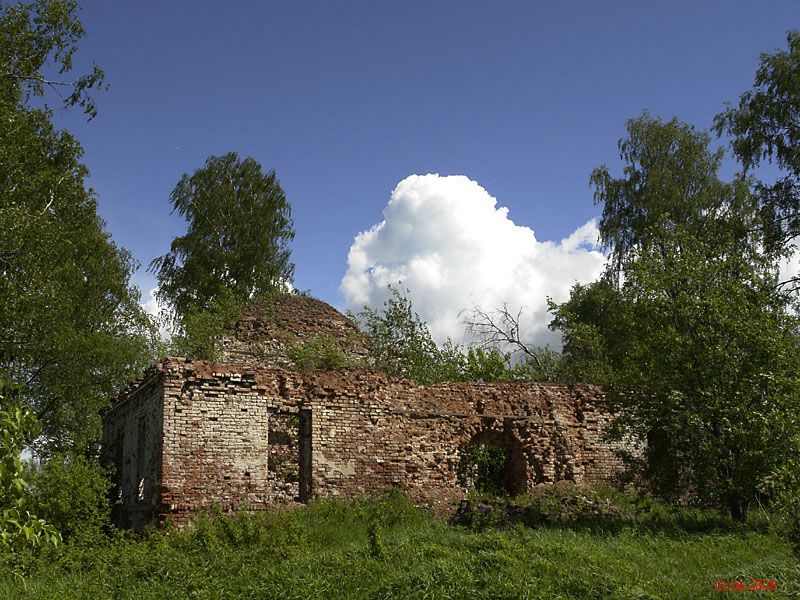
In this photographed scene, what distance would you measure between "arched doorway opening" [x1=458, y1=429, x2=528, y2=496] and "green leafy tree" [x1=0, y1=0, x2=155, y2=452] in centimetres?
838

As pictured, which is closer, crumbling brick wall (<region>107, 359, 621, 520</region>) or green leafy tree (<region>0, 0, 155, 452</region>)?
crumbling brick wall (<region>107, 359, 621, 520</region>)

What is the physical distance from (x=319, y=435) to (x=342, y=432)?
1.45ft

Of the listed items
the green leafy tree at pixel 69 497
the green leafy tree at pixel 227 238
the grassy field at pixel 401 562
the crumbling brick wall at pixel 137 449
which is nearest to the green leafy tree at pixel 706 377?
the grassy field at pixel 401 562

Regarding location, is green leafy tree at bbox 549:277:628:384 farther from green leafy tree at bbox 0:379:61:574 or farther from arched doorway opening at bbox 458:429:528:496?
green leafy tree at bbox 0:379:61:574

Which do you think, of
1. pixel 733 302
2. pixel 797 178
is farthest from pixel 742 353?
pixel 797 178

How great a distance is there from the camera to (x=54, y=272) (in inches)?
653

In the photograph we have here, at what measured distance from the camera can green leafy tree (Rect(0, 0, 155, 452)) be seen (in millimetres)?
15773

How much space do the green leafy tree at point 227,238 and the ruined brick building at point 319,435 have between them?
10138 millimetres

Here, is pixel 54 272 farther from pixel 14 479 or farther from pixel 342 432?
pixel 14 479

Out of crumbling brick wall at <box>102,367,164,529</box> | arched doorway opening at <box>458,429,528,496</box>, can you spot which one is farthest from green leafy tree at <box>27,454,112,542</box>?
arched doorway opening at <box>458,429,528,496</box>

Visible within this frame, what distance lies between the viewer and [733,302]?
40.3ft

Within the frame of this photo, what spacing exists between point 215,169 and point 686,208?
1654 centimetres

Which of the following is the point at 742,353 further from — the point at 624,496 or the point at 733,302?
the point at 624,496

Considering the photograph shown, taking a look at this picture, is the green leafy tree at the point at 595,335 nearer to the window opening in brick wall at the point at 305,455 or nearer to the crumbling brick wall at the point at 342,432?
the crumbling brick wall at the point at 342,432
